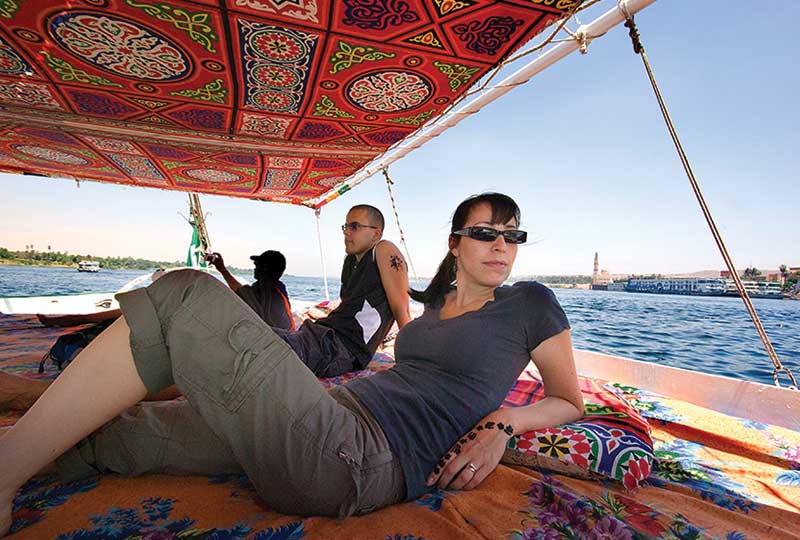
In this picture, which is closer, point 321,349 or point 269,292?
point 321,349

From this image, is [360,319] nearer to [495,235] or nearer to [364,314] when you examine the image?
[364,314]

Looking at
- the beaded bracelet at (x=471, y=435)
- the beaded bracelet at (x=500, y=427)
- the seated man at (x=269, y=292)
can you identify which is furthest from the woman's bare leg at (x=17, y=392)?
the seated man at (x=269, y=292)

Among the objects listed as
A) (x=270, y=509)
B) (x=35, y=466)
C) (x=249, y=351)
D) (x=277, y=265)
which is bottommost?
(x=270, y=509)

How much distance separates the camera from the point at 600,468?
4.25 ft

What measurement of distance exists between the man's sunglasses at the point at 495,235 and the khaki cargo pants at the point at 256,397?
903mm

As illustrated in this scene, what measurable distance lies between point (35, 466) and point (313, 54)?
223 cm

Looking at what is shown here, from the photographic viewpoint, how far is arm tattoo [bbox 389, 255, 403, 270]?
2.53 m

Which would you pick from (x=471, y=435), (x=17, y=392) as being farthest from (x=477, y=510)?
(x=17, y=392)

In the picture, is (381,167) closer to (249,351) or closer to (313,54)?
(313,54)

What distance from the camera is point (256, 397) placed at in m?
0.86

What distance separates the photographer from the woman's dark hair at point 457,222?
1.60 meters

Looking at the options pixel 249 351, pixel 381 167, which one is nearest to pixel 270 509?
pixel 249 351

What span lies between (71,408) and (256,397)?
0.41 meters

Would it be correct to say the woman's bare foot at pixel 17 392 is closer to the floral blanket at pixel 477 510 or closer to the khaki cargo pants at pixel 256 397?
the floral blanket at pixel 477 510
